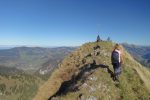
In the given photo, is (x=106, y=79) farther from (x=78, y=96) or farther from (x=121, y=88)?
(x=78, y=96)

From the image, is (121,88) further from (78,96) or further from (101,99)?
(78,96)

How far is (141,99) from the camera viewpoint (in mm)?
31844

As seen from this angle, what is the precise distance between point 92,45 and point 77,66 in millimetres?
9250

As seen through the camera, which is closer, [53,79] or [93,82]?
[93,82]

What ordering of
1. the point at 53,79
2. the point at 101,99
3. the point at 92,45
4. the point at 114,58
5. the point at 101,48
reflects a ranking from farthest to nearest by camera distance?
1. the point at 92,45
2. the point at 53,79
3. the point at 101,48
4. the point at 114,58
5. the point at 101,99

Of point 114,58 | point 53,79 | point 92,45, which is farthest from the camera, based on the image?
point 92,45

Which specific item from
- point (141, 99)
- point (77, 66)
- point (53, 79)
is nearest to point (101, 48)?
point (77, 66)

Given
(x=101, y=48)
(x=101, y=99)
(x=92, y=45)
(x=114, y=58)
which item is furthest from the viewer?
(x=92, y=45)

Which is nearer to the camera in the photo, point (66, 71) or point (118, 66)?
point (118, 66)

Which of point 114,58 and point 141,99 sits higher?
point 114,58

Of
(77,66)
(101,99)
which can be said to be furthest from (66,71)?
(101,99)

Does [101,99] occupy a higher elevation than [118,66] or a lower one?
lower

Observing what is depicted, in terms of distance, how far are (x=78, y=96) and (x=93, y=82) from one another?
3399mm

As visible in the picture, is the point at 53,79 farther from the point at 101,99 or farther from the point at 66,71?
the point at 101,99
